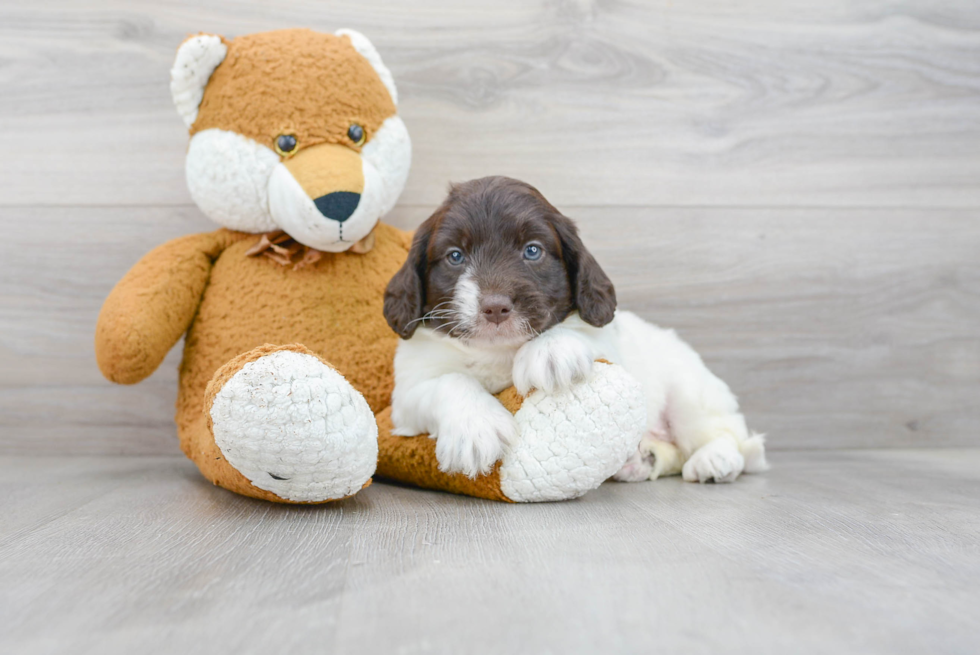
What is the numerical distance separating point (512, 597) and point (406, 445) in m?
0.81

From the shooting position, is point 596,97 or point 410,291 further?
point 596,97

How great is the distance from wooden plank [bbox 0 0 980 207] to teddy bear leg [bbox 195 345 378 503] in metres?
1.27

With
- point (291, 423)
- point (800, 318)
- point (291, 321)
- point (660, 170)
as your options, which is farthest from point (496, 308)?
point (800, 318)

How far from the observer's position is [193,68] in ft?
6.45

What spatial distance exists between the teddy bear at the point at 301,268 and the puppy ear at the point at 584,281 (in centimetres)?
15

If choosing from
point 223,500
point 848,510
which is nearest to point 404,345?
point 223,500

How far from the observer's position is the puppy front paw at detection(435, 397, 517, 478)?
1565mm

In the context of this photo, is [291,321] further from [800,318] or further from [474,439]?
[800,318]

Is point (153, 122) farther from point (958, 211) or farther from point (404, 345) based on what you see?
point (958, 211)

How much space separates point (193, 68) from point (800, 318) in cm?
214

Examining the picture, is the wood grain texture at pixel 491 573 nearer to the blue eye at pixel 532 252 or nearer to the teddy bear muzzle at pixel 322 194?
the blue eye at pixel 532 252

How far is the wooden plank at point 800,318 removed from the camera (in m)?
2.52

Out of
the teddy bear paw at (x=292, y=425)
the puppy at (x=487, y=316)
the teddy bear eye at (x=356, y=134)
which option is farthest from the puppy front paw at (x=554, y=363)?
the teddy bear eye at (x=356, y=134)

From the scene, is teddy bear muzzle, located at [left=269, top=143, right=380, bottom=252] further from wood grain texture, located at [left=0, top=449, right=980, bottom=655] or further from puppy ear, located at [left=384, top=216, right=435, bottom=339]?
wood grain texture, located at [left=0, top=449, right=980, bottom=655]
